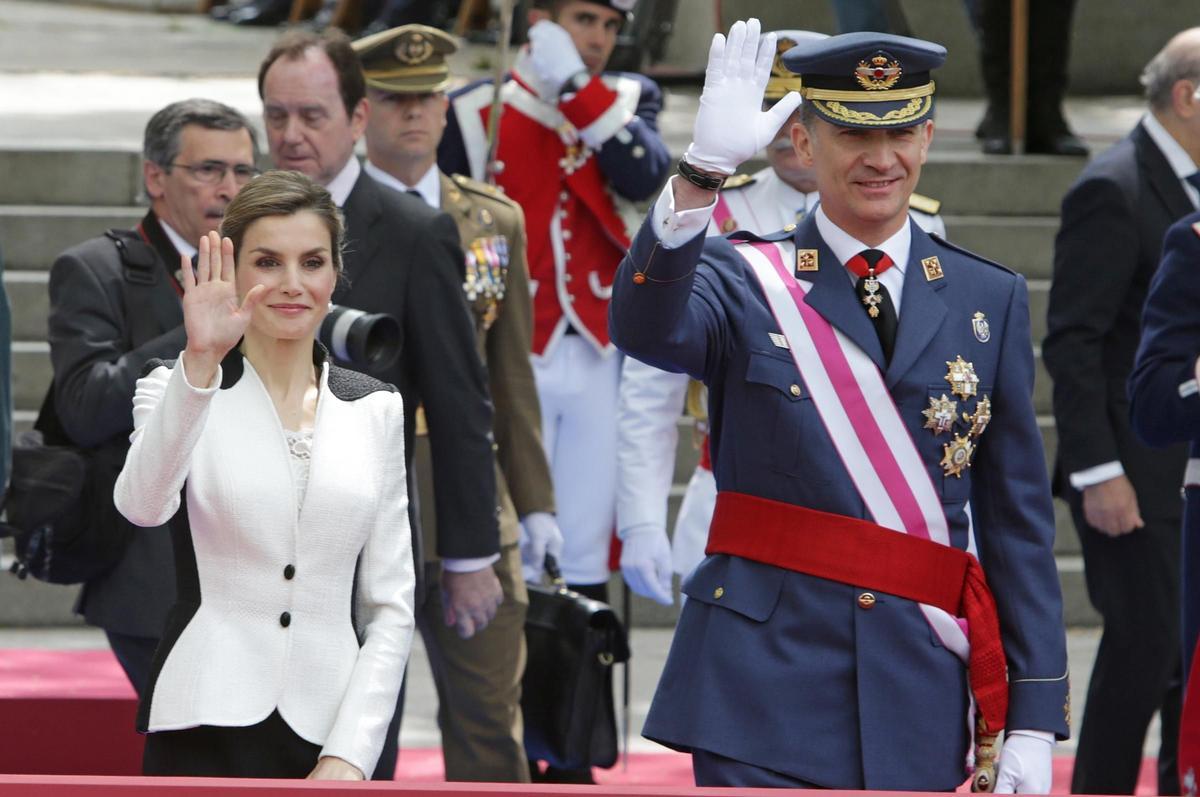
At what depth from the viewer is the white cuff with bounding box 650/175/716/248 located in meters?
3.11

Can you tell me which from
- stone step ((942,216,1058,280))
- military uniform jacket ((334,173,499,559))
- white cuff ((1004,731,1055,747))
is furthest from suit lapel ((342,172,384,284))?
stone step ((942,216,1058,280))

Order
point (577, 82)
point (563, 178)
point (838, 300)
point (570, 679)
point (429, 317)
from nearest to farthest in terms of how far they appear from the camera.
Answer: point (838, 300)
point (429, 317)
point (570, 679)
point (577, 82)
point (563, 178)

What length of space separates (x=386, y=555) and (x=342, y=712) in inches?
9.6

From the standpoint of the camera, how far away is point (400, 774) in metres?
5.62

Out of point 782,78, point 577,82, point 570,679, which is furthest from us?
point 577,82

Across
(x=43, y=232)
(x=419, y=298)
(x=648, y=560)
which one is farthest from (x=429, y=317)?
(x=43, y=232)

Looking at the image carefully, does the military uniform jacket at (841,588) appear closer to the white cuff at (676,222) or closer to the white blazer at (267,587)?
the white cuff at (676,222)

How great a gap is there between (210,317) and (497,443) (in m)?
1.94

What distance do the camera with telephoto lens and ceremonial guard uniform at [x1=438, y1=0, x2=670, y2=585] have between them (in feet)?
5.61

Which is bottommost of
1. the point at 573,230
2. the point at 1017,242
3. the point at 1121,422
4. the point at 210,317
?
the point at 1017,242

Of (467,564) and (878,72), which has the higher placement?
(878,72)

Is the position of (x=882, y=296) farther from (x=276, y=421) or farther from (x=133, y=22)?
(x=133, y=22)

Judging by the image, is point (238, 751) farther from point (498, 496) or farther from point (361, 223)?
point (498, 496)

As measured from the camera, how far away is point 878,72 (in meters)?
3.31
